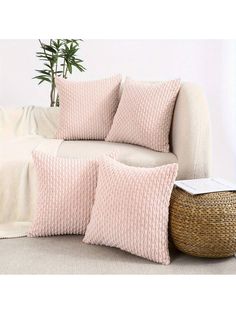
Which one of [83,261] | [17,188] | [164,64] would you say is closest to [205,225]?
[83,261]

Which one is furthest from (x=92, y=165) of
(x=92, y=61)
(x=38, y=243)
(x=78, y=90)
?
(x=92, y=61)

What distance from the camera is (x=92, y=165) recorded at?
237cm

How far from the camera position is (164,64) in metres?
4.54

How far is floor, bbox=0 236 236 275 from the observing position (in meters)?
2.03

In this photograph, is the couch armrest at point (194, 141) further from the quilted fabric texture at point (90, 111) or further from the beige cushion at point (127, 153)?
the quilted fabric texture at point (90, 111)

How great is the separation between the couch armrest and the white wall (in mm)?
1863

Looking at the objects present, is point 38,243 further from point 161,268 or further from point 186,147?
point 186,147

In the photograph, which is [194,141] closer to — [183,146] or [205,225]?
[183,146]

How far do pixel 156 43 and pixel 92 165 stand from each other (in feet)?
7.98

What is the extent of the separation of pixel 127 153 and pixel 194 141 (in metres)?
0.37

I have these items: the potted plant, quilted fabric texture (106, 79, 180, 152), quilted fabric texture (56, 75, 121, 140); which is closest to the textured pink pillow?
quilted fabric texture (106, 79, 180, 152)

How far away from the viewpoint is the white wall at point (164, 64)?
4488 mm

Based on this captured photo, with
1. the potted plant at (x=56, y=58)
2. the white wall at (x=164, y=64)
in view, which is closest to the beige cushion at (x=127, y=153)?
the potted plant at (x=56, y=58)

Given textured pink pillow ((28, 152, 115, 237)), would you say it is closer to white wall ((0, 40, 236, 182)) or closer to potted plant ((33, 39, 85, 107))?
potted plant ((33, 39, 85, 107))
